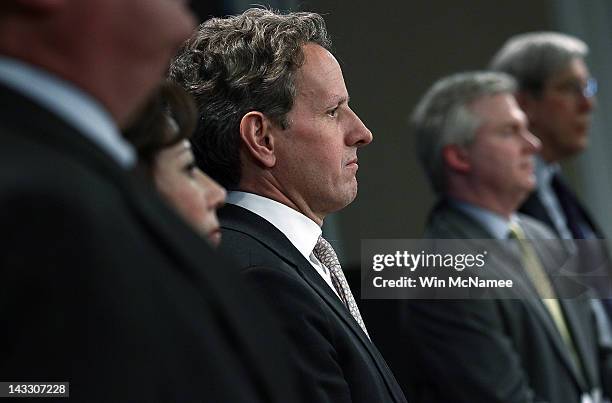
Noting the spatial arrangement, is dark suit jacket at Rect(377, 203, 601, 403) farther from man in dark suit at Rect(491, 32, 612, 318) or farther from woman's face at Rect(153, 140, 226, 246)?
woman's face at Rect(153, 140, 226, 246)

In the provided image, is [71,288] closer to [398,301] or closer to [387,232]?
[398,301]

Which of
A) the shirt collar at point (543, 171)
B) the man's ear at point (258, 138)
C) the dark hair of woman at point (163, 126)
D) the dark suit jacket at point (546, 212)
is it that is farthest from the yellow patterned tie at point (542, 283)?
the dark hair of woman at point (163, 126)

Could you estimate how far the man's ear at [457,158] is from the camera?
320 centimetres

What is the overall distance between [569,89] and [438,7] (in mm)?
497

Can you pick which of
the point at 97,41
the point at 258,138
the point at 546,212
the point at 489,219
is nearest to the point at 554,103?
the point at 546,212

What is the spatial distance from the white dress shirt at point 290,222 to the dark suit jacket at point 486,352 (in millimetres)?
1053

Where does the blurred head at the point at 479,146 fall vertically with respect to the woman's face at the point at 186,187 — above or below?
above

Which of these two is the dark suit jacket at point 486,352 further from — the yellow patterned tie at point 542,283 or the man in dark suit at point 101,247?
the man in dark suit at point 101,247

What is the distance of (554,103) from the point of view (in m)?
3.55

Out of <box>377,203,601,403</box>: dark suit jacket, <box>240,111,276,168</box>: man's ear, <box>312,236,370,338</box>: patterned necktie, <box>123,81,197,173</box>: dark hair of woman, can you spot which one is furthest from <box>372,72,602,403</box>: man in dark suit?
<box>123,81,197,173</box>: dark hair of woman

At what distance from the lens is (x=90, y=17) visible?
2.17ft

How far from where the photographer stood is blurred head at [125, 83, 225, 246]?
0.95 m

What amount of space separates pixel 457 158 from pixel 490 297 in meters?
0.49

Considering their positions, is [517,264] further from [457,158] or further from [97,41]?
[97,41]
